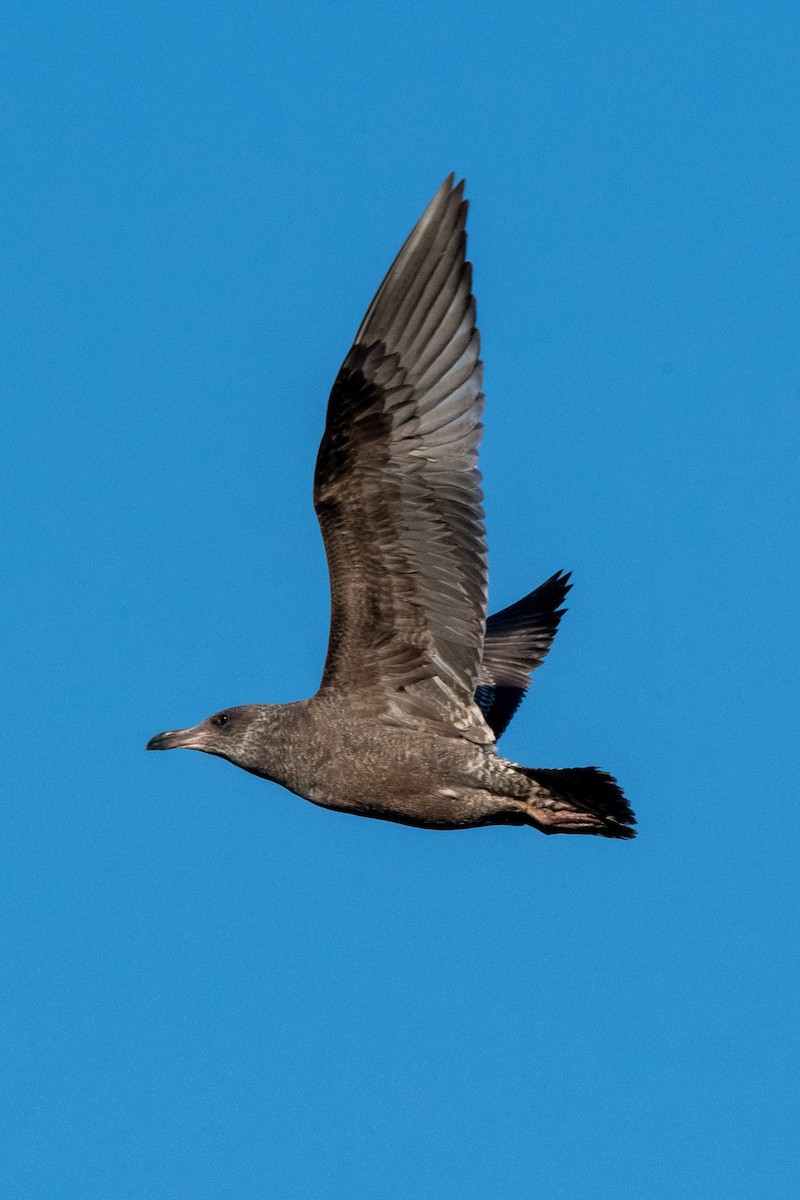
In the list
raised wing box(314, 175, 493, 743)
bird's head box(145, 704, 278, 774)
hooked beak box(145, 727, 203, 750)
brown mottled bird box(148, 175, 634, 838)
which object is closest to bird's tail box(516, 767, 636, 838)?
brown mottled bird box(148, 175, 634, 838)

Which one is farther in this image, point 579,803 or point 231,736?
point 231,736

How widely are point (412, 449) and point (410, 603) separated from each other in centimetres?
104

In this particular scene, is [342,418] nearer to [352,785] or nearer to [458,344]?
[458,344]

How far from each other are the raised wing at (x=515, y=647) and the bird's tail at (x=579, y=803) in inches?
88.3

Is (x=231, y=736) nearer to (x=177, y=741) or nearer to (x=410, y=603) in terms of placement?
(x=177, y=741)

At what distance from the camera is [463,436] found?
1283cm

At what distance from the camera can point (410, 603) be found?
13211 millimetres

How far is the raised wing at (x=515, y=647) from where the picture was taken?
625 inches

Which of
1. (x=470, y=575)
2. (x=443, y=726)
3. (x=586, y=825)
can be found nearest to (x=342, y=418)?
(x=470, y=575)

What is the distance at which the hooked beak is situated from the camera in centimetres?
1424

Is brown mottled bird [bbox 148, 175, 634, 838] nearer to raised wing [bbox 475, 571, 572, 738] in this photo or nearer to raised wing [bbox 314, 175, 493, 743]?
raised wing [bbox 314, 175, 493, 743]

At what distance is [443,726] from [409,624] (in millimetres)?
774

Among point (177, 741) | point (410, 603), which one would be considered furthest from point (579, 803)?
point (177, 741)

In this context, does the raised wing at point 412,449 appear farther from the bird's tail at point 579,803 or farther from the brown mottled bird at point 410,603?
the bird's tail at point 579,803
